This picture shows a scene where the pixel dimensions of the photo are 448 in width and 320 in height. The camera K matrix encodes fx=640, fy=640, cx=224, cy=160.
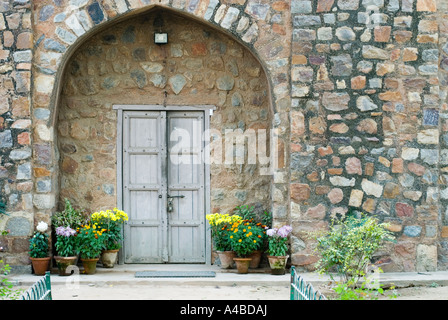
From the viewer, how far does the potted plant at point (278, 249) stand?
22.5 ft

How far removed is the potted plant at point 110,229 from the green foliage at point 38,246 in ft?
1.99

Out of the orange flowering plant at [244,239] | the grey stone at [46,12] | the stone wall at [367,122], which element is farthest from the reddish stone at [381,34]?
the grey stone at [46,12]

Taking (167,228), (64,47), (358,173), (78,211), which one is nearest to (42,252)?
(78,211)

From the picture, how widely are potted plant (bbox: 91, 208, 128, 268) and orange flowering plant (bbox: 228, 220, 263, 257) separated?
124 cm

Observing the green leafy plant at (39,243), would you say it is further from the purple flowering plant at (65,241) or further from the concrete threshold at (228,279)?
the concrete threshold at (228,279)

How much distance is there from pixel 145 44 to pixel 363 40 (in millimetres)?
2514

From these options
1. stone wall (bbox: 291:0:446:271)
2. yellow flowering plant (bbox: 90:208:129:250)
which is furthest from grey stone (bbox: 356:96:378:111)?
yellow flowering plant (bbox: 90:208:129:250)

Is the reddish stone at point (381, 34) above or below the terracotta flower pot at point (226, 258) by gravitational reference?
above

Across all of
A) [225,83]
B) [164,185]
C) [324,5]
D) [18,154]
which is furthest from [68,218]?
[324,5]

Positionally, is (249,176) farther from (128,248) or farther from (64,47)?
(64,47)

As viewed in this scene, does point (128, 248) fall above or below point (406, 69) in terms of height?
below

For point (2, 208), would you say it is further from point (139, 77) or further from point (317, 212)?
point (317, 212)
